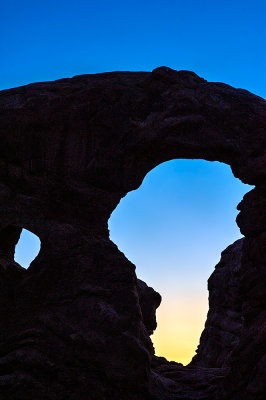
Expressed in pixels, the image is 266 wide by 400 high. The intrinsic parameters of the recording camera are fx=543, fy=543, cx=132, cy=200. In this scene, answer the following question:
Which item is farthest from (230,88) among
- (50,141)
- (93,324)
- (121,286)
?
(93,324)

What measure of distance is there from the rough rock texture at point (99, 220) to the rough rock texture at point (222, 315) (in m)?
5.29

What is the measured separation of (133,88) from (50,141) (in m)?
3.85

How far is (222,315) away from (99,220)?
11.6 metres

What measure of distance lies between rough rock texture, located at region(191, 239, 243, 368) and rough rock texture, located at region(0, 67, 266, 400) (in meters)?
5.29

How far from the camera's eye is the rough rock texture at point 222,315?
26875 millimetres

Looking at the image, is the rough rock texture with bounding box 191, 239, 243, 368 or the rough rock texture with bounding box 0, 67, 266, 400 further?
the rough rock texture with bounding box 191, 239, 243, 368

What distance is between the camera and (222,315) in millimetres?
28453

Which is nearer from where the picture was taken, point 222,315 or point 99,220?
point 99,220

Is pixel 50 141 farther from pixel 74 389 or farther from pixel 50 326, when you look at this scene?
pixel 74 389

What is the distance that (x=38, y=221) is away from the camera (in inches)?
769

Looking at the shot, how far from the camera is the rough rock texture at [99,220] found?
17.7m

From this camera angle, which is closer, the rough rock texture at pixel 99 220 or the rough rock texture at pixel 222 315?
the rough rock texture at pixel 99 220

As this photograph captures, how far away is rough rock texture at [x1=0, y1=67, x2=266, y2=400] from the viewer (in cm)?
1773

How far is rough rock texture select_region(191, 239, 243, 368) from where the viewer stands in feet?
88.2
